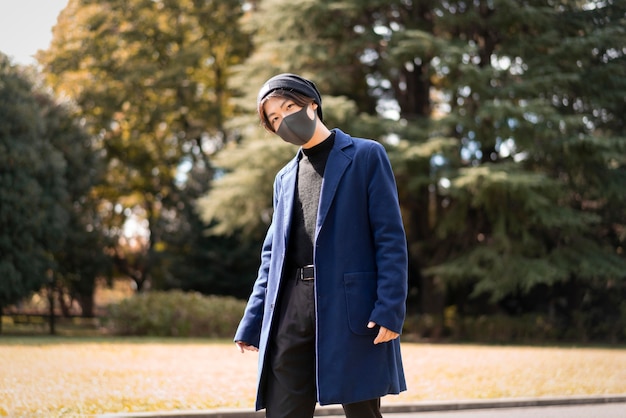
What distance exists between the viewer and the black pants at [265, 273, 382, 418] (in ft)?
11.4

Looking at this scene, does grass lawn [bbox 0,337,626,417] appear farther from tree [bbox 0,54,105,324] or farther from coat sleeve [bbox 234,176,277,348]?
tree [bbox 0,54,105,324]

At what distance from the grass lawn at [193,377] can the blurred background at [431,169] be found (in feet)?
19.0

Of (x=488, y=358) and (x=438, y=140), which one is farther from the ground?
(x=438, y=140)

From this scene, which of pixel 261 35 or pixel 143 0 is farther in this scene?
pixel 143 0

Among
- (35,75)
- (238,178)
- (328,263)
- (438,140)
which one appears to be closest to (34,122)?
(35,75)

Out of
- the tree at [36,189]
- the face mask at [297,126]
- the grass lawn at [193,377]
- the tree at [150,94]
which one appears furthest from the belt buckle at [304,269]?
the tree at [150,94]

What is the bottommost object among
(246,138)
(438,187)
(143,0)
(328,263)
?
(328,263)

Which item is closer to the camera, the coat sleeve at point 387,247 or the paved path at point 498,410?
the coat sleeve at point 387,247

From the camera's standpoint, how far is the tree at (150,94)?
29.7m

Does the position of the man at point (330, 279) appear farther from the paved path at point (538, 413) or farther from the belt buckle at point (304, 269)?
the paved path at point (538, 413)

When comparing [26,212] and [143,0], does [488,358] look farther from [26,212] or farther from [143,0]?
[143,0]

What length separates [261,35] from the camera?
966 inches

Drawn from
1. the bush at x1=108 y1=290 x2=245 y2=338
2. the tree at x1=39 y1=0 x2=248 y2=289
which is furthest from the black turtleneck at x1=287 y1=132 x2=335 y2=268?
the tree at x1=39 y1=0 x2=248 y2=289

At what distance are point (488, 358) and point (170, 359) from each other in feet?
18.8
